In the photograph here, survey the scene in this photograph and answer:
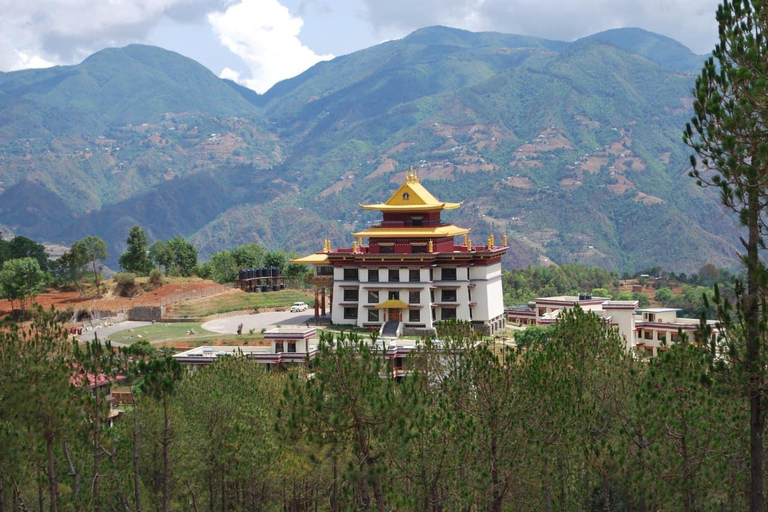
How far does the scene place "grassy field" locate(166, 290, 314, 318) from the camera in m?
79.1

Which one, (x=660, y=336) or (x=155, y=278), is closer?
(x=660, y=336)

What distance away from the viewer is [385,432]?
24.4 meters

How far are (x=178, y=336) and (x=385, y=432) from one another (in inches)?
1849

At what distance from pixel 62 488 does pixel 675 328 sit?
1934 inches

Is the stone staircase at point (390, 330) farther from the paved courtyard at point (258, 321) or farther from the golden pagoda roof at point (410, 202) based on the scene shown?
the golden pagoda roof at point (410, 202)

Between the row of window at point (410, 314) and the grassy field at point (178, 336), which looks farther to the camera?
the row of window at point (410, 314)

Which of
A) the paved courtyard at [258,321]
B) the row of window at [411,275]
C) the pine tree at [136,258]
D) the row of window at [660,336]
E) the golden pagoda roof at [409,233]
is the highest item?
the pine tree at [136,258]

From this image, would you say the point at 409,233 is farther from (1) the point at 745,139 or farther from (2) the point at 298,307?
(1) the point at 745,139

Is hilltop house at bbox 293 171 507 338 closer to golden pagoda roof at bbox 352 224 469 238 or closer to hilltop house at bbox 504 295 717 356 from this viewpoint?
golden pagoda roof at bbox 352 224 469 238

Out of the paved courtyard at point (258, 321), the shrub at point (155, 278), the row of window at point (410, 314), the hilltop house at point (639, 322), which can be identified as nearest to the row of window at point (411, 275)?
the row of window at point (410, 314)

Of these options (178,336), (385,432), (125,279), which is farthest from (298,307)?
(385,432)

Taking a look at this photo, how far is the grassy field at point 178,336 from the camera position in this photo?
65531 millimetres

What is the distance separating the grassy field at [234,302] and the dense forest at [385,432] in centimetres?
4308

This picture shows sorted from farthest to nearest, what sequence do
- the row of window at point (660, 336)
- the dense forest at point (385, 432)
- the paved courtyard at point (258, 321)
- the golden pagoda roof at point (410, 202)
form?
the golden pagoda roof at point (410, 202) < the paved courtyard at point (258, 321) < the row of window at point (660, 336) < the dense forest at point (385, 432)
